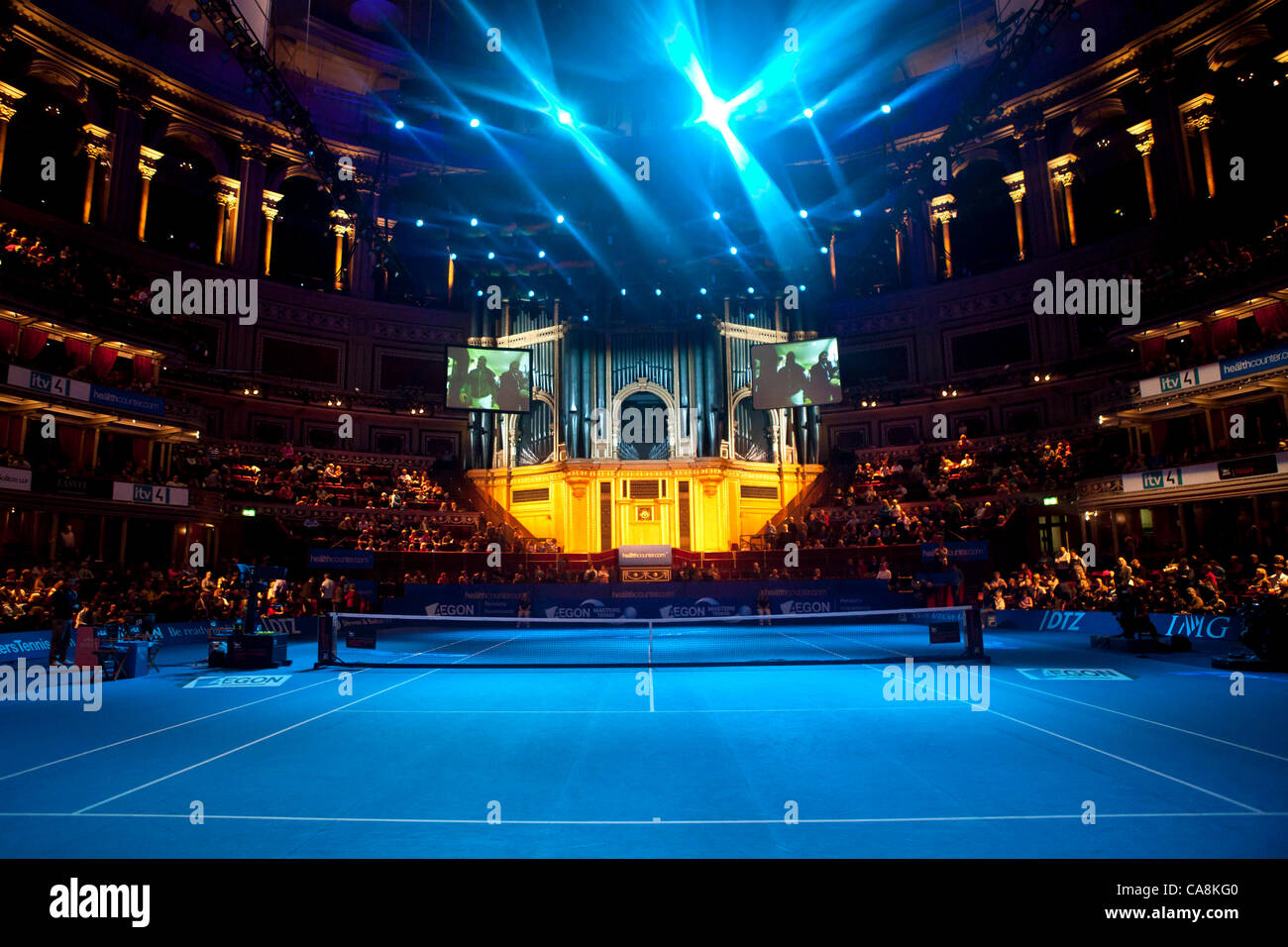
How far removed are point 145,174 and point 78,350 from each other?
1127cm

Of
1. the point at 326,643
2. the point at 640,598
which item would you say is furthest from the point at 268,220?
the point at 326,643

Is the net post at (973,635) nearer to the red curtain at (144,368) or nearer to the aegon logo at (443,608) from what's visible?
the aegon logo at (443,608)

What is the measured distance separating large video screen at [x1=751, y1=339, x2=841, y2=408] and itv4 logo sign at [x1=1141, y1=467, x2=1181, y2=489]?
13.8m

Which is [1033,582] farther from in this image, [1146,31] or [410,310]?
[410,310]

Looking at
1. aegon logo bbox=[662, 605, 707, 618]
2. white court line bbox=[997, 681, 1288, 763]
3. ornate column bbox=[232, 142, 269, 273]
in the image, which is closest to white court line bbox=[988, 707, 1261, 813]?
white court line bbox=[997, 681, 1288, 763]

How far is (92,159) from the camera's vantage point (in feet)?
116

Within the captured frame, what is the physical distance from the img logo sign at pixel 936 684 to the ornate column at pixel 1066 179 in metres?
32.4

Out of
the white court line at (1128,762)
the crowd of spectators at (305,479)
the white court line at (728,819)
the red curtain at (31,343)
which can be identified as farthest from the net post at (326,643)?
the red curtain at (31,343)

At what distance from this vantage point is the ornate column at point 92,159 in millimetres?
35031

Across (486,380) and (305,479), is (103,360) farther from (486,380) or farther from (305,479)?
(486,380)

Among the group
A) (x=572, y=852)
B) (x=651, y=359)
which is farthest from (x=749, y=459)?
(x=572, y=852)

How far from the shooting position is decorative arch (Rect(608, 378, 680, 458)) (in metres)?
39.8
